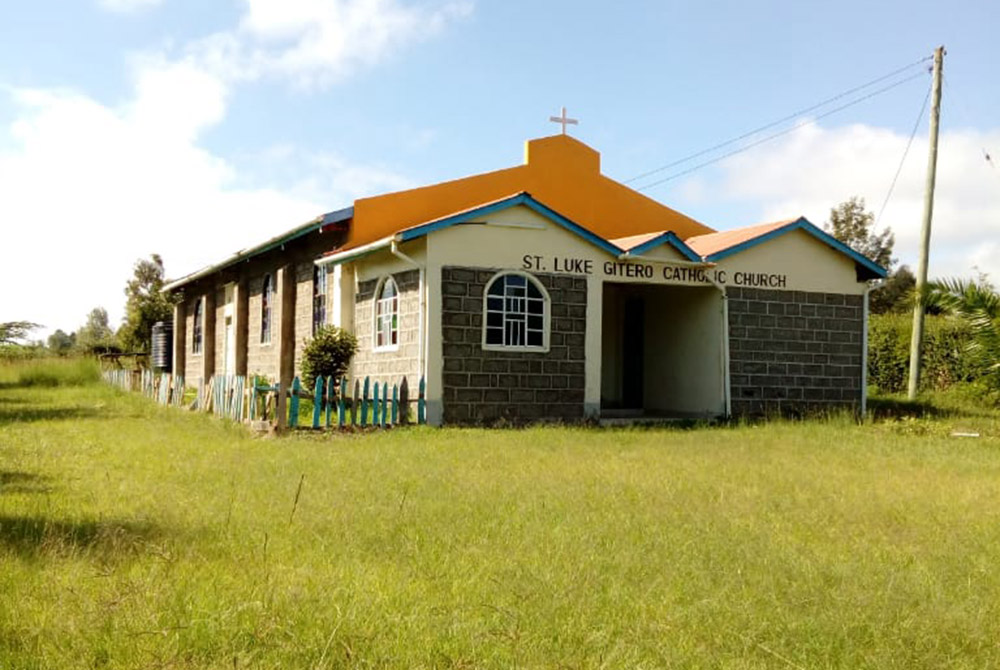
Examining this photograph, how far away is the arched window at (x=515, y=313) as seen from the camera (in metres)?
16.3

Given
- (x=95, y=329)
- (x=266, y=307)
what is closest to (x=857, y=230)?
(x=266, y=307)

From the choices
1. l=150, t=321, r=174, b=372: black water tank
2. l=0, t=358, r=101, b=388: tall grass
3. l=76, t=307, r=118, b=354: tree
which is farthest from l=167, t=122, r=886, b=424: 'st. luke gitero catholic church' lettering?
l=76, t=307, r=118, b=354: tree

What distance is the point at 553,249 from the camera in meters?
16.8

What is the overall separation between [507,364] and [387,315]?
8.45 feet

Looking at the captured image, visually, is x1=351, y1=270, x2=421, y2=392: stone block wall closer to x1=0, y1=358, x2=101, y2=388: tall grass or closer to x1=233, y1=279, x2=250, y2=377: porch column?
x1=233, y1=279, x2=250, y2=377: porch column

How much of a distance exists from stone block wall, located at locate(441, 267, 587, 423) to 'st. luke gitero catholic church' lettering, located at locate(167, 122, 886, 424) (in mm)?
24

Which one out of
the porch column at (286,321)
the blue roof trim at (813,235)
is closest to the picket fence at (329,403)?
the porch column at (286,321)

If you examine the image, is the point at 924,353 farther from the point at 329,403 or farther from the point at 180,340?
the point at 180,340

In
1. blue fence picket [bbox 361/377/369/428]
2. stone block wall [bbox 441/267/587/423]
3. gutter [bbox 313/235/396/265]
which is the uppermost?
gutter [bbox 313/235/396/265]

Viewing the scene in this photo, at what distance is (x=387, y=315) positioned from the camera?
1761cm

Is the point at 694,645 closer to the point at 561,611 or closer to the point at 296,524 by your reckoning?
the point at 561,611

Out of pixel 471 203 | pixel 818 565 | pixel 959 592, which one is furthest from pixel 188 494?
pixel 471 203

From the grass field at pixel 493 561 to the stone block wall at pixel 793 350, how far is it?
7.29 metres

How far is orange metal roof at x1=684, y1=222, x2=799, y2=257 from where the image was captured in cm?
1853
